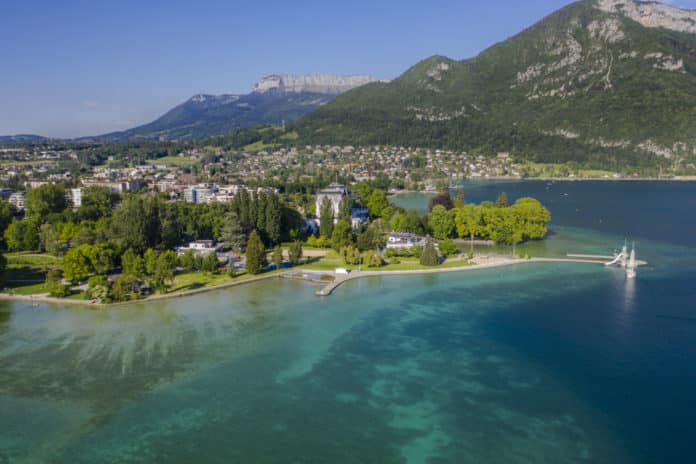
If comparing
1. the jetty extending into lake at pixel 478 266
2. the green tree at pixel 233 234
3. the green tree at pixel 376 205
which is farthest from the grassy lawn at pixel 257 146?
the jetty extending into lake at pixel 478 266

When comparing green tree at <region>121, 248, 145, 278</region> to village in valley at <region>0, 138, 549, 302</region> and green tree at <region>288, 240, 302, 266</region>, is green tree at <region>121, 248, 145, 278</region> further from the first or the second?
green tree at <region>288, 240, 302, 266</region>

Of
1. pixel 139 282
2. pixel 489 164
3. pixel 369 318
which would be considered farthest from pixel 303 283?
pixel 489 164

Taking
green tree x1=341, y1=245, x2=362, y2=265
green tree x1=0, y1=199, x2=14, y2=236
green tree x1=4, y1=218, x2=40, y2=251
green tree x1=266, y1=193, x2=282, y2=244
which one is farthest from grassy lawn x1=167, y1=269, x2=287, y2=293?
green tree x1=0, y1=199, x2=14, y2=236

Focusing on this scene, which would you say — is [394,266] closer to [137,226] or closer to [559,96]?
[137,226]

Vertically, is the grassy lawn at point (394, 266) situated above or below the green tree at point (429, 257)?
below

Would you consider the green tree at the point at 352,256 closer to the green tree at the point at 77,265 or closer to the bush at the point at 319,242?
the bush at the point at 319,242
